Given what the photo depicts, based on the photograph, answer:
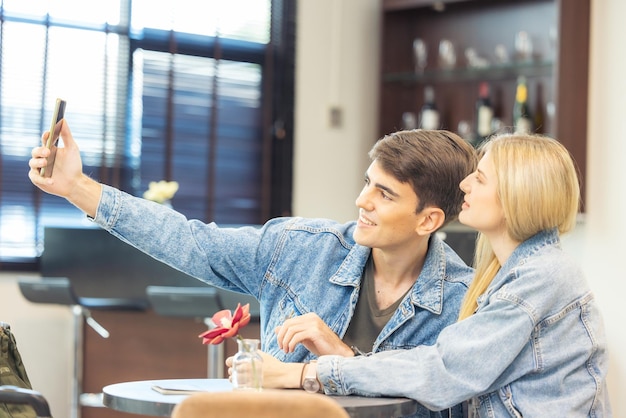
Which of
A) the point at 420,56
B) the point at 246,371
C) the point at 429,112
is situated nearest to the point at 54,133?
the point at 246,371

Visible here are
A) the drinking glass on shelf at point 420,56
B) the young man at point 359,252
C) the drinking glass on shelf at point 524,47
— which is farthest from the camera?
the drinking glass on shelf at point 420,56

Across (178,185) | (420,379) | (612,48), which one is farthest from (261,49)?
(420,379)

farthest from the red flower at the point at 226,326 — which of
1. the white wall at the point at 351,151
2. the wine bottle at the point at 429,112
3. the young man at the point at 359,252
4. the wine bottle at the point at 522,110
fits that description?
the wine bottle at the point at 429,112

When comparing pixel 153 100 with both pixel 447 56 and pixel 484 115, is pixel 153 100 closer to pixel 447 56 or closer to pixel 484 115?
pixel 447 56

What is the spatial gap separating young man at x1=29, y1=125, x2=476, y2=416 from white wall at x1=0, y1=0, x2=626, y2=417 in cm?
240

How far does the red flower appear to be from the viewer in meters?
1.93

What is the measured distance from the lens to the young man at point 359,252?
7.46ft

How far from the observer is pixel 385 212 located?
2.30 m

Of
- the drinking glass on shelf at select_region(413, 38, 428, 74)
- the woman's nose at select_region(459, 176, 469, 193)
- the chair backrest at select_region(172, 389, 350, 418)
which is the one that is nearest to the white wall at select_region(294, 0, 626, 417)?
the drinking glass on shelf at select_region(413, 38, 428, 74)

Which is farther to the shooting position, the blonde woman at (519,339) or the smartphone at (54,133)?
the smartphone at (54,133)

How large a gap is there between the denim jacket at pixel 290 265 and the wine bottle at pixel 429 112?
10.2ft

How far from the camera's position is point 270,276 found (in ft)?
7.97

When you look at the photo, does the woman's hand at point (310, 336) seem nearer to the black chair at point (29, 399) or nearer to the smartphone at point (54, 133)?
the black chair at point (29, 399)

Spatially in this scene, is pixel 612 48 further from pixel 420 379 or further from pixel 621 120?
pixel 420 379
